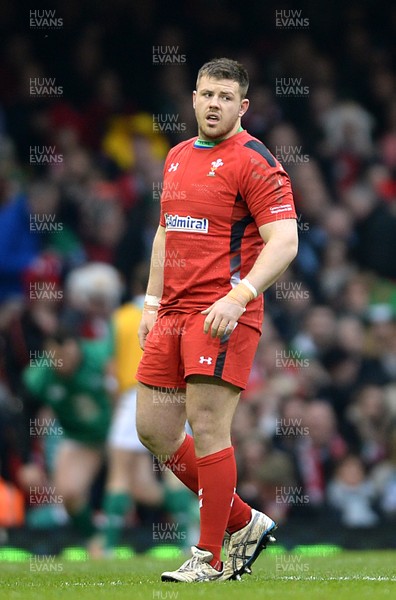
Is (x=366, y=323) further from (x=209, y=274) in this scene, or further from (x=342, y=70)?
(x=209, y=274)

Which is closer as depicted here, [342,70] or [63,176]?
[63,176]

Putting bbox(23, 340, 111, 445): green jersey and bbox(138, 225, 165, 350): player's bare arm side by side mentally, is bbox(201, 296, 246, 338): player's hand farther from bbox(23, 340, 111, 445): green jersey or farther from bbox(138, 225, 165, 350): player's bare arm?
bbox(23, 340, 111, 445): green jersey

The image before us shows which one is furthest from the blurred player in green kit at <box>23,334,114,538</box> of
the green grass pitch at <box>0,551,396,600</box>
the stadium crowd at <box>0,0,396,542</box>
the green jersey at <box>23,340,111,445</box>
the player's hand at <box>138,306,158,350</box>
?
the player's hand at <box>138,306,158,350</box>

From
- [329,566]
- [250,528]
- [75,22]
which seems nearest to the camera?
[250,528]

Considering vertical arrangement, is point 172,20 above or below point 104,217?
above

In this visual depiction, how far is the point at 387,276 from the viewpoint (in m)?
12.5

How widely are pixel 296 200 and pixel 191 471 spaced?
22.3ft

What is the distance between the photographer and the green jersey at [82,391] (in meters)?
10.2

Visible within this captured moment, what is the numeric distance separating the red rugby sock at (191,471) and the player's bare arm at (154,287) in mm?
516

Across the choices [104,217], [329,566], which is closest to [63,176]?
[104,217]

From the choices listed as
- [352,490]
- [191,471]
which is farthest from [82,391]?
[191,471]

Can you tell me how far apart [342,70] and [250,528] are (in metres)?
8.61

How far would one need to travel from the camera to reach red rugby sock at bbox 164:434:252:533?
6102 mm

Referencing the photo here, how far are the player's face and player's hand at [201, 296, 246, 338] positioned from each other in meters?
0.79
